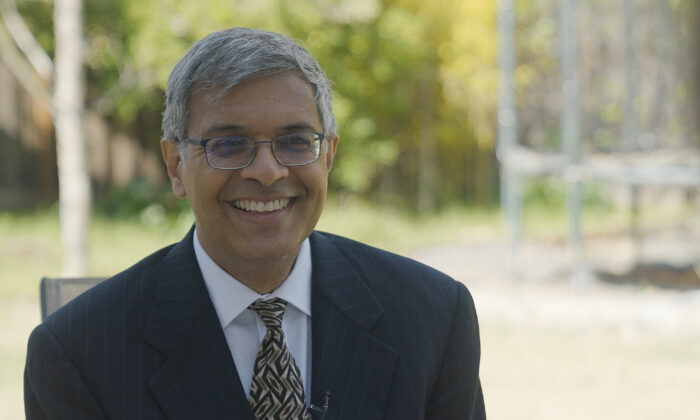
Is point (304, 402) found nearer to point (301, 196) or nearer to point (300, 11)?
point (301, 196)

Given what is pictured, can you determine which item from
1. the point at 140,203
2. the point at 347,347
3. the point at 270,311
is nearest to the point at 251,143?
the point at 270,311

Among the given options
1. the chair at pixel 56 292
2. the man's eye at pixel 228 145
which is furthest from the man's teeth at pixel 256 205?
the chair at pixel 56 292

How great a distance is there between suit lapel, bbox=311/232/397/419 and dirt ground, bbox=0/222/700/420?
303 centimetres

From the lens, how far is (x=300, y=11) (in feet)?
31.9

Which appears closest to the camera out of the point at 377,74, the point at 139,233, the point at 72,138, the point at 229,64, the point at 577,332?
the point at 229,64

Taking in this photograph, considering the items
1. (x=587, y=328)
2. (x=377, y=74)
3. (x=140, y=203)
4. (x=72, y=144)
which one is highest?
(x=377, y=74)

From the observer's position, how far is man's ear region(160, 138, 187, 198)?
6.50 feet

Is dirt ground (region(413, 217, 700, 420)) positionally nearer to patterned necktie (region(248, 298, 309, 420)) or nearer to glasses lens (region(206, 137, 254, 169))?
patterned necktie (region(248, 298, 309, 420))

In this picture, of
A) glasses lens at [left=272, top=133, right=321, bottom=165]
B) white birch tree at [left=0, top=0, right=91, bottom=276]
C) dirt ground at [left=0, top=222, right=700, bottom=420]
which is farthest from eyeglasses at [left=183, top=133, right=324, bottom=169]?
white birch tree at [left=0, top=0, right=91, bottom=276]

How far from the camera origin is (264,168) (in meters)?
1.87

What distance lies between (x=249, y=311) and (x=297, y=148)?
38 centimetres

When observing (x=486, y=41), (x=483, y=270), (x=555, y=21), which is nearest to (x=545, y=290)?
(x=483, y=270)

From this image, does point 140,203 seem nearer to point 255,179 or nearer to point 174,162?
point 174,162

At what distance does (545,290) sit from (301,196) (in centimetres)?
678
